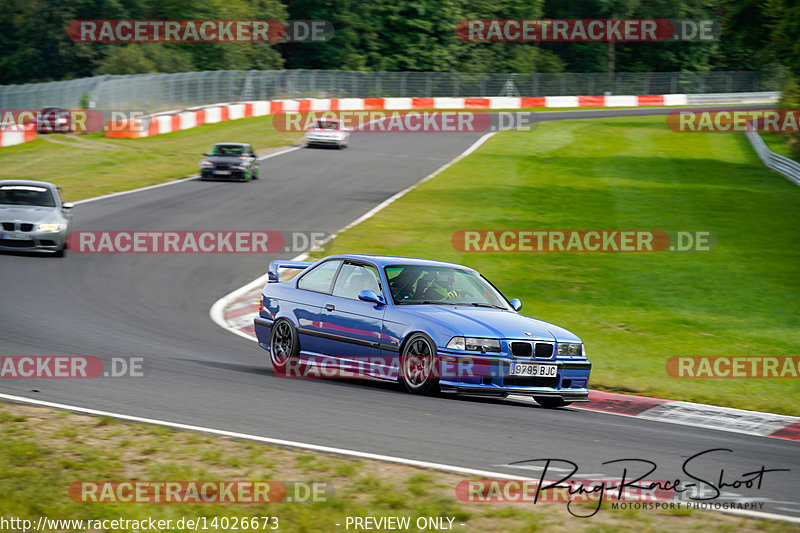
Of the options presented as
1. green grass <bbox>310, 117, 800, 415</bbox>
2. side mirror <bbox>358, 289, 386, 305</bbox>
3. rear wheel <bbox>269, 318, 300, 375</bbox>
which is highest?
side mirror <bbox>358, 289, 386, 305</bbox>

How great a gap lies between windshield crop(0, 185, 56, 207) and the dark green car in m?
12.4

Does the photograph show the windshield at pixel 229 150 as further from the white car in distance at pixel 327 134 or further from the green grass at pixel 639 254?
the white car in distance at pixel 327 134

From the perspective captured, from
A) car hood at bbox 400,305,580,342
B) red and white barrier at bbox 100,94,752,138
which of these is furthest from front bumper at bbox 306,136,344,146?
car hood at bbox 400,305,580,342

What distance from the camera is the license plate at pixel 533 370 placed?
390 inches

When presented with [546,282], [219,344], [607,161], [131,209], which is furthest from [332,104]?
[219,344]

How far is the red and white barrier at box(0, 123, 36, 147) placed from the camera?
39537 mm

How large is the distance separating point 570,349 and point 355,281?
2421 mm

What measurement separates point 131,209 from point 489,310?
58.5 feet

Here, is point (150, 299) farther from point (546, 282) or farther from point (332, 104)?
point (332, 104)

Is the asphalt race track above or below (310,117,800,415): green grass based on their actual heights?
above

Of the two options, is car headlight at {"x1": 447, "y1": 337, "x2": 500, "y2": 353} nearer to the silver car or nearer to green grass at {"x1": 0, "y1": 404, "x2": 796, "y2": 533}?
green grass at {"x1": 0, "y1": 404, "x2": 796, "y2": 533}

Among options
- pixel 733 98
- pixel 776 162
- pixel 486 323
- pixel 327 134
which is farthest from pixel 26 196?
pixel 733 98

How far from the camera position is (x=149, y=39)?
79.3 meters

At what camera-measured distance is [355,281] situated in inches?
437
